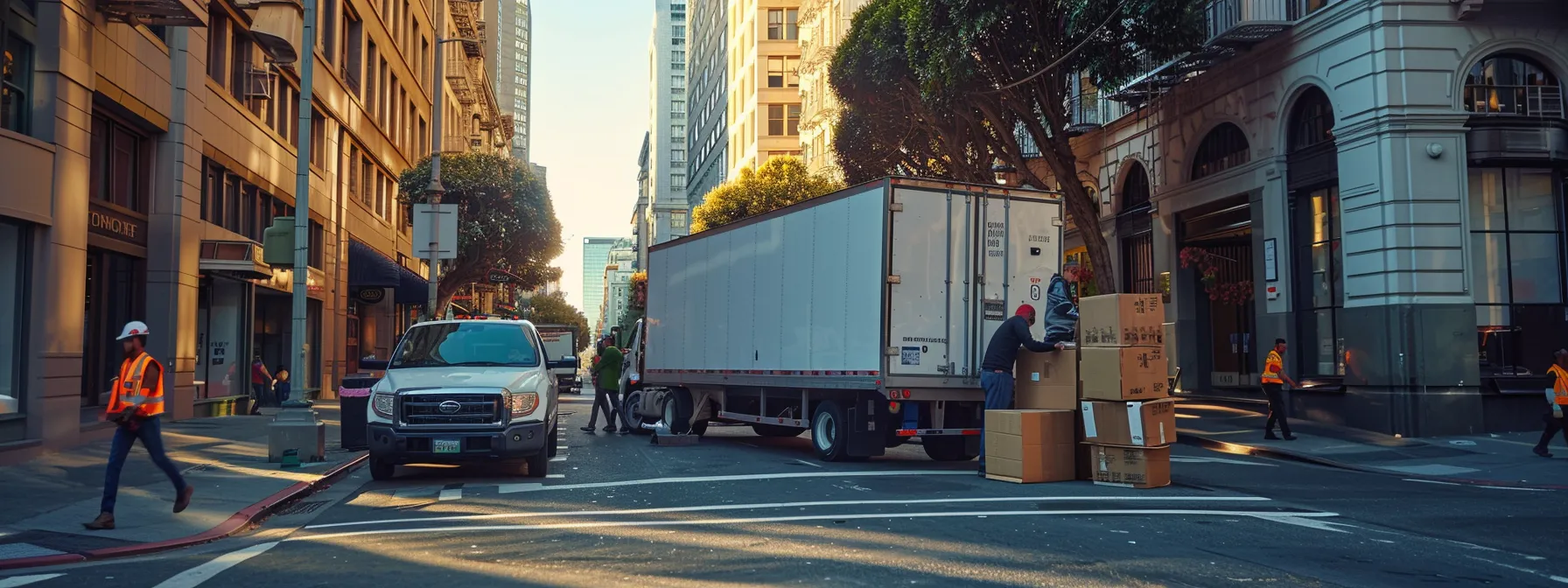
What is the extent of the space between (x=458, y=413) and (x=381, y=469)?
147 centimetres

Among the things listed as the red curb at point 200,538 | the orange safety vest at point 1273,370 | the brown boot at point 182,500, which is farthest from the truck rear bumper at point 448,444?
the orange safety vest at point 1273,370

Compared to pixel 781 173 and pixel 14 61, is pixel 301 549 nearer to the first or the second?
pixel 14 61

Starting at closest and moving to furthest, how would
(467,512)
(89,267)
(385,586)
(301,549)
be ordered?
(385,586) → (301,549) → (467,512) → (89,267)

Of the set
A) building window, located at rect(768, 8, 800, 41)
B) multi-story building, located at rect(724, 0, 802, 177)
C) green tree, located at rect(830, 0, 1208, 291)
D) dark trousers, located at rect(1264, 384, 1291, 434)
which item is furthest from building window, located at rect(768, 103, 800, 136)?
dark trousers, located at rect(1264, 384, 1291, 434)

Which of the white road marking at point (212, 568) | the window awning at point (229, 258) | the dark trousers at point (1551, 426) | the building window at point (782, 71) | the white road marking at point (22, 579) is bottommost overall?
the white road marking at point (22, 579)

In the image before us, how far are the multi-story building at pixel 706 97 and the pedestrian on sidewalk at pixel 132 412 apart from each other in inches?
2908

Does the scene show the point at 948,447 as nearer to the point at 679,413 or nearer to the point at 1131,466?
the point at 1131,466

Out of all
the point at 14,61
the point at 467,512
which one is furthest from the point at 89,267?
the point at 467,512

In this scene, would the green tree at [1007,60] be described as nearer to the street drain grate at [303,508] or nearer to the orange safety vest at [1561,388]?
the orange safety vest at [1561,388]

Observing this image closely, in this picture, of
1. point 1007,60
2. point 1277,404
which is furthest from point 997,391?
point 1007,60

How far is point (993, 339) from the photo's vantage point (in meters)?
13.4

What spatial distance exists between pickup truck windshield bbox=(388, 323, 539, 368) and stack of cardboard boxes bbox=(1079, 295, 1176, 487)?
629cm

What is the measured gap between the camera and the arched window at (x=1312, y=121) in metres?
21.5

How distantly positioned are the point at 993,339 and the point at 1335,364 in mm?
11078
